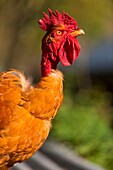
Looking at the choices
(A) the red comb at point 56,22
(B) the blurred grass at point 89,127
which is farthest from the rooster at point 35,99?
(B) the blurred grass at point 89,127

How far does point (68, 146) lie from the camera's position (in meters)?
10.4

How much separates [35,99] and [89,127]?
6.01m

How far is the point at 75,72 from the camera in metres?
15.2

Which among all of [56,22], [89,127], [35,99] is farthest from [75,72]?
[35,99]

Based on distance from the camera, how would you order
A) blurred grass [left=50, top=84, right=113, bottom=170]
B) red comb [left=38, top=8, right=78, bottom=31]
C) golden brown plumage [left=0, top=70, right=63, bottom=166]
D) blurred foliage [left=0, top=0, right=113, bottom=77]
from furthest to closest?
blurred grass [left=50, top=84, right=113, bottom=170] < blurred foliage [left=0, top=0, right=113, bottom=77] < red comb [left=38, top=8, right=78, bottom=31] < golden brown plumage [left=0, top=70, right=63, bottom=166]

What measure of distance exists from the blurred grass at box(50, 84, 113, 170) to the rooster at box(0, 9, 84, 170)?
4.09 m

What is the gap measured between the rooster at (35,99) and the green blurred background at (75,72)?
4111 mm

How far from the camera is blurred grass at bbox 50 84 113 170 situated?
9758 mm

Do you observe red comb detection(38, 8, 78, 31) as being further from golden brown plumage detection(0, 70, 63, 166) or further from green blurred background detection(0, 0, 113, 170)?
green blurred background detection(0, 0, 113, 170)

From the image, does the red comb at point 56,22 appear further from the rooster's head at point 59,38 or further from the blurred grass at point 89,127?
the blurred grass at point 89,127

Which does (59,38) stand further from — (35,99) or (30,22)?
(30,22)

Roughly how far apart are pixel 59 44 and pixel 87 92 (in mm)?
8863

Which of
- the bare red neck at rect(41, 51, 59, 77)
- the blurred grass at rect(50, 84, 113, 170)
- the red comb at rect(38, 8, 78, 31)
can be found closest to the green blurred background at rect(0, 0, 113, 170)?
the blurred grass at rect(50, 84, 113, 170)

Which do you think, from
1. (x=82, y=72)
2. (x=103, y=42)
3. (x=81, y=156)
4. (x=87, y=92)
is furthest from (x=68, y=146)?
(x=103, y=42)
